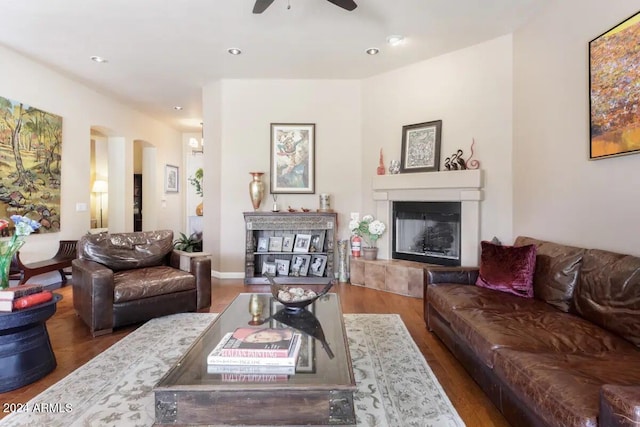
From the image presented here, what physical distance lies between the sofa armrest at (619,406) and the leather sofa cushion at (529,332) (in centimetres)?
59

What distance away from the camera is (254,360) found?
150cm

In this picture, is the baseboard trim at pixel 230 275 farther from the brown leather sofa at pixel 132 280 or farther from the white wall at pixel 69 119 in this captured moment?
the white wall at pixel 69 119

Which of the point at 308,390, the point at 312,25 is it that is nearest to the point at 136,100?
the point at 312,25

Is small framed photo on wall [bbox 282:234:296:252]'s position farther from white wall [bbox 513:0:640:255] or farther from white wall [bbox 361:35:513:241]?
white wall [bbox 513:0:640:255]

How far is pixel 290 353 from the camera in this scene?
5.06ft

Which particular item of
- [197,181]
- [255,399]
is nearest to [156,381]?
[255,399]

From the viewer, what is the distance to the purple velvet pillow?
260 cm

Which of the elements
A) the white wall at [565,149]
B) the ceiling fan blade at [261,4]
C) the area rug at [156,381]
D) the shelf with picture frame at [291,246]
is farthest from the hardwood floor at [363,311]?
the ceiling fan blade at [261,4]

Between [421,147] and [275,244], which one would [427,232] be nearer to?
[421,147]

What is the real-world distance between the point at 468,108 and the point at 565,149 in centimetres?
140

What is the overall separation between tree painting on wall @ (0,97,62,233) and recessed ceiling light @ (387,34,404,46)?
446cm

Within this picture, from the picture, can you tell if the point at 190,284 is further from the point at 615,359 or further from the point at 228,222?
the point at 615,359

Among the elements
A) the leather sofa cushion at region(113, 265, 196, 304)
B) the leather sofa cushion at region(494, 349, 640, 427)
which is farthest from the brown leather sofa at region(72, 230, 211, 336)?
the leather sofa cushion at region(494, 349, 640, 427)

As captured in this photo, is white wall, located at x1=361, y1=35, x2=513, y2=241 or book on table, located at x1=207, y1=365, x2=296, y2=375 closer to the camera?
book on table, located at x1=207, y1=365, x2=296, y2=375
